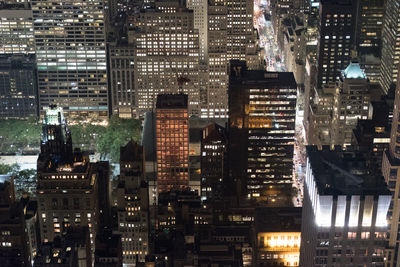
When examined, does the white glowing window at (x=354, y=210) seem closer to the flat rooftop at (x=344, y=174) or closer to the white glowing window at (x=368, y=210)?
the flat rooftop at (x=344, y=174)

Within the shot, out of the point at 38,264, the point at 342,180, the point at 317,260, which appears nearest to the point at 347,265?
the point at 317,260

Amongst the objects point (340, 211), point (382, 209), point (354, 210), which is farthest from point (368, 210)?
point (340, 211)

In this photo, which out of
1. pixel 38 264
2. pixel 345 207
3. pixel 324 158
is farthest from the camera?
pixel 38 264

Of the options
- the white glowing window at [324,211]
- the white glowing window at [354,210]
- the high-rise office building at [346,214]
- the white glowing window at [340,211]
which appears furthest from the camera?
the high-rise office building at [346,214]

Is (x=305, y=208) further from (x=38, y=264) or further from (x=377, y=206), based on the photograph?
(x=38, y=264)

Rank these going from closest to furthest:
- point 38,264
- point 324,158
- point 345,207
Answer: point 345,207
point 324,158
point 38,264

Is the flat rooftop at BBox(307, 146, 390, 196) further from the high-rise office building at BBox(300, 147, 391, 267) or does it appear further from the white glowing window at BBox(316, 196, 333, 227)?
the white glowing window at BBox(316, 196, 333, 227)

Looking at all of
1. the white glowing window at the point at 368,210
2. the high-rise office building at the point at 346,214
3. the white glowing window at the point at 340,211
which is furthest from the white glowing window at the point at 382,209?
the white glowing window at the point at 340,211
